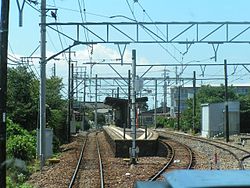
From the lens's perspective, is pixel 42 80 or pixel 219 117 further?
pixel 219 117

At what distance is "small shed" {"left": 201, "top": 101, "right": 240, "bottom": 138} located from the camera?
51806 mm

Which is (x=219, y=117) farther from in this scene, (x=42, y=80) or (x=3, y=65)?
(x=3, y=65)

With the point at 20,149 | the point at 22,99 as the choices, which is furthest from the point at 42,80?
the point at 22,99

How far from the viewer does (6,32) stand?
36.2 ft

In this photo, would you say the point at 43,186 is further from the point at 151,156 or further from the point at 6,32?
the point at 151,156

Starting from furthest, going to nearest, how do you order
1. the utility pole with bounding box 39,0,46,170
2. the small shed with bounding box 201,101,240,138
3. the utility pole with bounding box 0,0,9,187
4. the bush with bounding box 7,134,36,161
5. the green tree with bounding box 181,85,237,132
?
the green tree with bounding box 181,85,237,132 < the small shed with bounding box 201,101,240,138 < the bush with bounding box 7,134,36,161 < the utility pole with bounding box 39,0,46,170 < the utility pole with bounding box 0,0,9,187

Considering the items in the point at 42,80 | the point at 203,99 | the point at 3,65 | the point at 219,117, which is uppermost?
the point at 203,99

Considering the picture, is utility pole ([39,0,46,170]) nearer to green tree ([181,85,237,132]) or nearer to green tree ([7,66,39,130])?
green tree ([7,66,39,130])

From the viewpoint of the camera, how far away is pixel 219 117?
5203 cm

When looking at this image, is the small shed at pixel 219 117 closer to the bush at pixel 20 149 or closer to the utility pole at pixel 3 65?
the bush at pixel 20 149

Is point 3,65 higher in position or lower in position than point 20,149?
higher

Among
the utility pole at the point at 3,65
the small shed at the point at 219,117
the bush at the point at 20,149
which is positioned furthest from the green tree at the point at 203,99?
the utility pole at the point at 3,65

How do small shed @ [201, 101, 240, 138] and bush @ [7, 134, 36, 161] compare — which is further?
small shed @ [201, 101, 240, 138]

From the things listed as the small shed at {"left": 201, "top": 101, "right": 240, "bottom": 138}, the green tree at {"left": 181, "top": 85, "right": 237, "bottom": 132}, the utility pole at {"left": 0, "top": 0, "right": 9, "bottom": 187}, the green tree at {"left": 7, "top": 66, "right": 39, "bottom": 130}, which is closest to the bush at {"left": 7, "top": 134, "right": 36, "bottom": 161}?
the green tree at {"left": 7, "top": 66, "right": 39, "bottom": 130}
